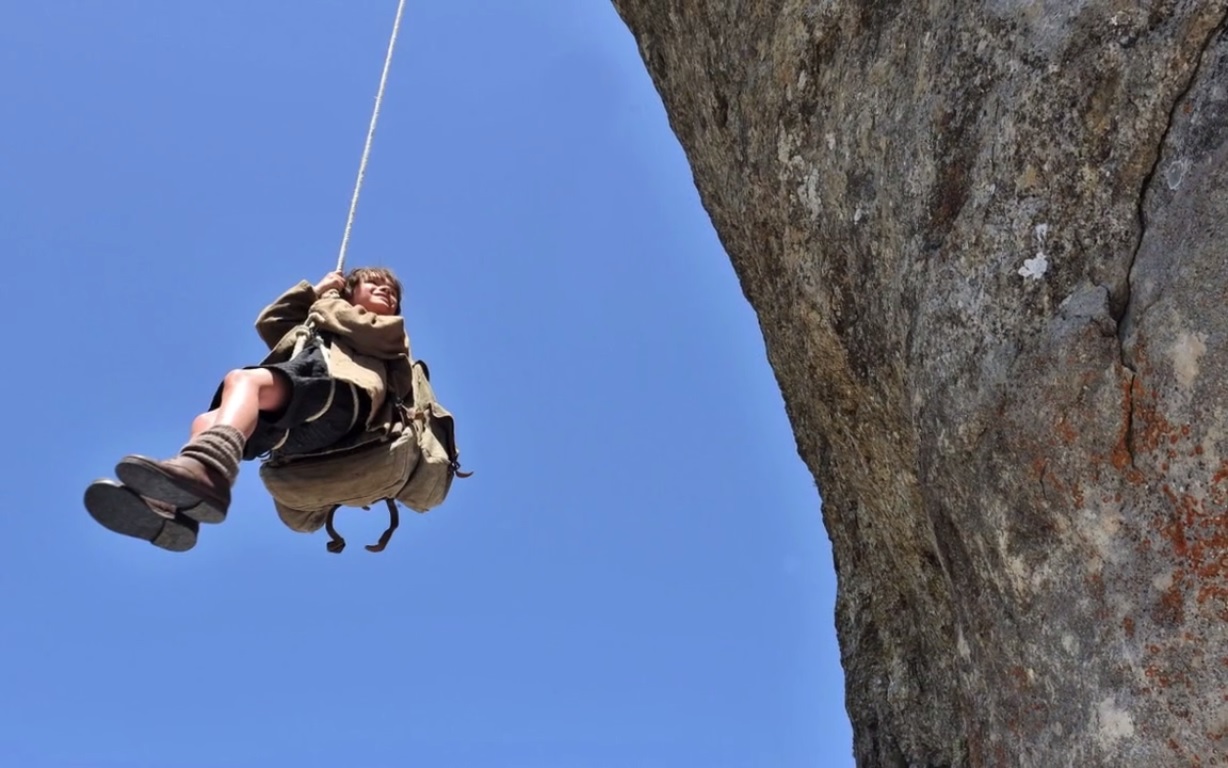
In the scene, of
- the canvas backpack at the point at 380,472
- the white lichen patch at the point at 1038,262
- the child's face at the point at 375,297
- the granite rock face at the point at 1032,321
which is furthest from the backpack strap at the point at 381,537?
the white lichen patch at the point at 1038,262

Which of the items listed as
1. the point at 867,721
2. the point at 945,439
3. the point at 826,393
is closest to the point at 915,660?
the point at 867,721

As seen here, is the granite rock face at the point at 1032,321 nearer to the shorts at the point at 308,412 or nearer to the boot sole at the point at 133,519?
the shorts at the point at 308,412

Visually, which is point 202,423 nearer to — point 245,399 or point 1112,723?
point 245,399

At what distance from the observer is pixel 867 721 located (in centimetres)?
538

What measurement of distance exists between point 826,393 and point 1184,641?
2.55 metres

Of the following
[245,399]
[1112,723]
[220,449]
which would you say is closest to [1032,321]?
[1112,723]

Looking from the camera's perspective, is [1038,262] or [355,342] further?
[355,342]

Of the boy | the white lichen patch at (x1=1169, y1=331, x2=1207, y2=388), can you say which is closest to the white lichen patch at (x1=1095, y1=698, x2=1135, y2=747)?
the white lichen patch at (x1=1169, y1=331, x2=1207, y2=388)

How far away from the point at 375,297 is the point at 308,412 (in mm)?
922

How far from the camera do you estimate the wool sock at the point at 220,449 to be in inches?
156

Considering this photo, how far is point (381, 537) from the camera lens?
5863mm

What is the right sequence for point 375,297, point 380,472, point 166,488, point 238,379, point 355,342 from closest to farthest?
point 166,488 → point 238,379 → point 355,342 → point 380,472 → point 375,297

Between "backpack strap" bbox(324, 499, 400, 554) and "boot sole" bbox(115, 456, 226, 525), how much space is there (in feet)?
5.95

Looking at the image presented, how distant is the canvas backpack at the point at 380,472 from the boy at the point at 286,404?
0.34ft
